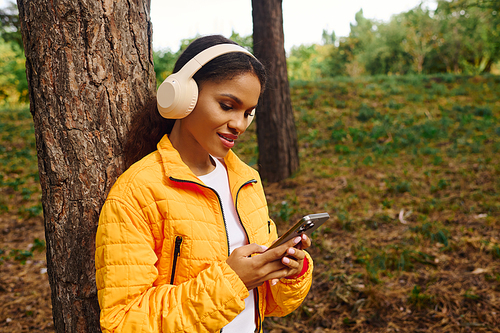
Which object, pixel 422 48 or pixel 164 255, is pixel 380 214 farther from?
pixel 422 48

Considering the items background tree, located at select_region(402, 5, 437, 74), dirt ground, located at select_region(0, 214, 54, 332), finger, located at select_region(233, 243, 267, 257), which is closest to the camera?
finger, located at select_region(233, 243, 267, 257)

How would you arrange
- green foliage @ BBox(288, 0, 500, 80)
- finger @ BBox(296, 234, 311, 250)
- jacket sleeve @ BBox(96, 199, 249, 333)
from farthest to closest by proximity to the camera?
green foliage @ BBox(288, 0, 500, 80)
finger @ BBox(296, 234, 311, 250)
jacket sleeve @ BBox(96, 199, 249, 333)

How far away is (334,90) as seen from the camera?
1029 cm

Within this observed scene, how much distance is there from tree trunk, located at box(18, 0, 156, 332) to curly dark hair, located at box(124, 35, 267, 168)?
0.17ft

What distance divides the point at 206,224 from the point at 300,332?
6.35ft

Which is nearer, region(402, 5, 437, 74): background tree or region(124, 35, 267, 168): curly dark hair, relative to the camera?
region(124, 35, 267, 168): curly dark hair

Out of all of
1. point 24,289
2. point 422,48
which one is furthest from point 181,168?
point 422,48

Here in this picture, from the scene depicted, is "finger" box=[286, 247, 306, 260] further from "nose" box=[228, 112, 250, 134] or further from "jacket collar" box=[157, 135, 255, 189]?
"nose" box=[228, 112, 250, 134]

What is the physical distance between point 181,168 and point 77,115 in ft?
1.65

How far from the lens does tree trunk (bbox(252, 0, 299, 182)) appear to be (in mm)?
5625

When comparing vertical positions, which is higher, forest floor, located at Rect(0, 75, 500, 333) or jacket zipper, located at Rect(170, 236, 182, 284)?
jacket zipper, located at Rect(170, 236, 182, 284)

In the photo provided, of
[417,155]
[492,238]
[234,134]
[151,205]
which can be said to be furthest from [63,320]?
[417,155]

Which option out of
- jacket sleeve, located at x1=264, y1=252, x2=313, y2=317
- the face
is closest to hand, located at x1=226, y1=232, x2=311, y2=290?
jacket sleeve, located at x1=264, y1=252, x2=313, y2=317

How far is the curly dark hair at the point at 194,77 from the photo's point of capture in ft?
4.28
